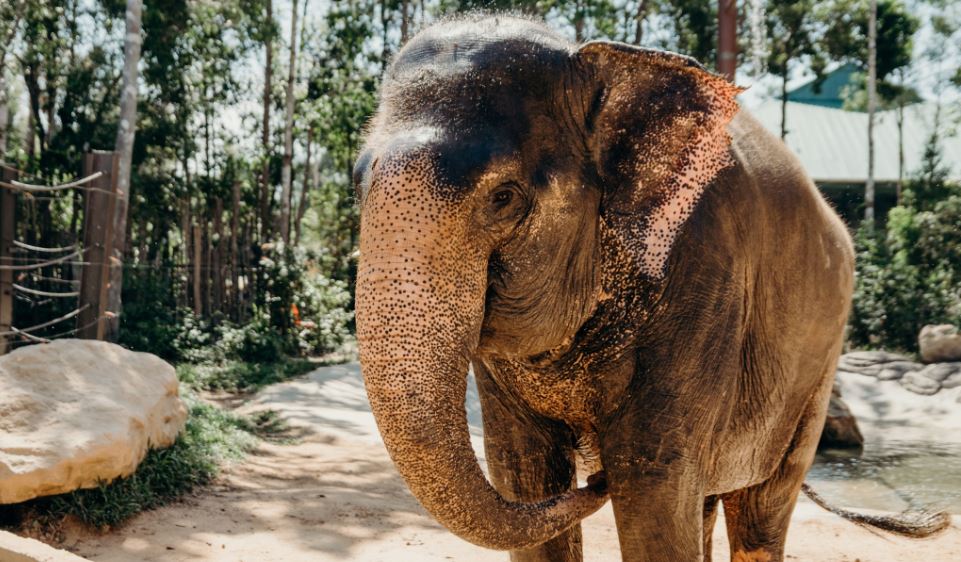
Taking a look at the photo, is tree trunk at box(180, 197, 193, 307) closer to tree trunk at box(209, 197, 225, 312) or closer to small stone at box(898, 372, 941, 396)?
tree trunk at box(209, 197, 225, 312)

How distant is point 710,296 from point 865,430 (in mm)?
9809

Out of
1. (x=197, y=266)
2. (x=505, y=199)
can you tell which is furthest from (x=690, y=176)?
(x=197, y=266)

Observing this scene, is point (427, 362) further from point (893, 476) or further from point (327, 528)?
point (893, 476)

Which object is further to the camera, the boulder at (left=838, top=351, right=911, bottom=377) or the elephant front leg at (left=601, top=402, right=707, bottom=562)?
the boulder at (left=838, top=351, right=911, bottom=377)

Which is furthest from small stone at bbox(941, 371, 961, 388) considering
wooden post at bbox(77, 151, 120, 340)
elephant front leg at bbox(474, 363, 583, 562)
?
elephant front leg at bbox(474, 363, 583, 562)

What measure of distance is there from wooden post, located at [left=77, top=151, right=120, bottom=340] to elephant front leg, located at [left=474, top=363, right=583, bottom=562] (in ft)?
20.1

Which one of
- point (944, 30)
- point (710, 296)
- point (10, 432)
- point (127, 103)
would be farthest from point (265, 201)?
point (944, 30)

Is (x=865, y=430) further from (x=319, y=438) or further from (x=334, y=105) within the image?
(x=334, y=105)

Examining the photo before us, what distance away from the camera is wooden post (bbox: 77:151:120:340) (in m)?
7.80

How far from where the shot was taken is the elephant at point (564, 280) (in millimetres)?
1744

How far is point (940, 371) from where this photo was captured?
13.2 meters

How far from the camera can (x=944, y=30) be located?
22484 millimetres

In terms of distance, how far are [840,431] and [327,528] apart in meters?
6.22

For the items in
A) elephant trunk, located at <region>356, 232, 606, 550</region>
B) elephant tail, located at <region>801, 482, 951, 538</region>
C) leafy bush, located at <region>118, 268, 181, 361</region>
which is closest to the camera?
elephant trunk, located at <region>356, 232, 606, 550</region>
